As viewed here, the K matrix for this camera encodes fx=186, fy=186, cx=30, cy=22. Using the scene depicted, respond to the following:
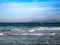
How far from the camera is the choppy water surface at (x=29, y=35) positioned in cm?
219

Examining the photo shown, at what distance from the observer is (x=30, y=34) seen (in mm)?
2309

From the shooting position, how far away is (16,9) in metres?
2.49

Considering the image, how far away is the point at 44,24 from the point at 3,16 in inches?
22.3

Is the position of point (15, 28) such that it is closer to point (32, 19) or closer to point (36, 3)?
point (32, 19)

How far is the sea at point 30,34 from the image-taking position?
7.20 ft

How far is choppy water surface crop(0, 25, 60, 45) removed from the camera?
2188 mm

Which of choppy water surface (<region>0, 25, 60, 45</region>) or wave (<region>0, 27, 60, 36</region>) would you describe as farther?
wave (<region>0, 27, 60, 36</region>)

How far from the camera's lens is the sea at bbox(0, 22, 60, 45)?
219 cm

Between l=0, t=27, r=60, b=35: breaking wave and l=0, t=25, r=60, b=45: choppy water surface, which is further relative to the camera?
l=0, t=27, r=60, b=35: breaking wave

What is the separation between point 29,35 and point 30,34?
2 centimetres

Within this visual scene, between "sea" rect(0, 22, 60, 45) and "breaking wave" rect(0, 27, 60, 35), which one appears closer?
"sea" rect(0, 22, 60, 45)

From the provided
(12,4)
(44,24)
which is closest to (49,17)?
(44,24)

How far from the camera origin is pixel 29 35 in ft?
7.57

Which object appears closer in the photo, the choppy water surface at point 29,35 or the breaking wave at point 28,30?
the choppy water surface at point 29,35
